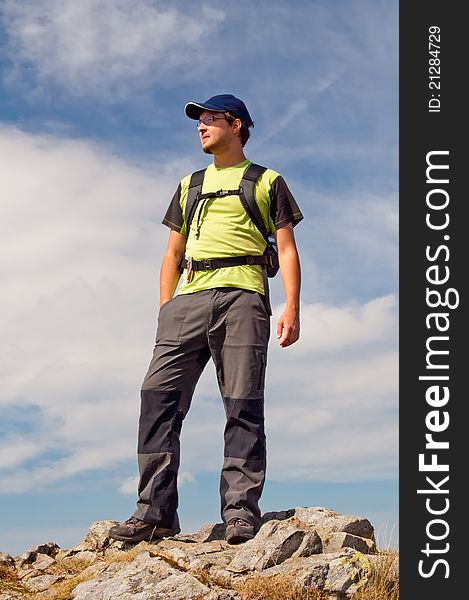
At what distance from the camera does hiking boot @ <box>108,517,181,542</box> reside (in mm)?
7809

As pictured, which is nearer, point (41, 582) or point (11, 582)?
point (41, 582)

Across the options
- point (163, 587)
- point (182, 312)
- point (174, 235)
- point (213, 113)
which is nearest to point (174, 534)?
point (163, 587)

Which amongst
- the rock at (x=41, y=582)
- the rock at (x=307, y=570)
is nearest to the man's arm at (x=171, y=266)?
the rock at (x=41, y=582)

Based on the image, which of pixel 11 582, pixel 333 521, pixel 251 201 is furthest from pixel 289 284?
pixel 11 582

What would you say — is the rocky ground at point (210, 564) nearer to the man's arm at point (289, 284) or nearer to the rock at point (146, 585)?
the rock at point (146, 585)

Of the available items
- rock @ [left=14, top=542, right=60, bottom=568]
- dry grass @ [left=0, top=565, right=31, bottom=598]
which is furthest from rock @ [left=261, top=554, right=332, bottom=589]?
rock @ [left=14, top=542, right=60, bottom=568]

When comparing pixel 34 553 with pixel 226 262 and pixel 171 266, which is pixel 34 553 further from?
pixel 226 262

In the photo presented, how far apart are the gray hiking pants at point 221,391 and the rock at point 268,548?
0.46m

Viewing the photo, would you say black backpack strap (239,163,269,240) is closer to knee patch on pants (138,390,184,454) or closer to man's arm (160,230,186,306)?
man's arm (160,230,186,306)

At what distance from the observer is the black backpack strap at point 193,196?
8.18m

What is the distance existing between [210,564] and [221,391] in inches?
69.0

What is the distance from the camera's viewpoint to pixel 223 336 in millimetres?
7848

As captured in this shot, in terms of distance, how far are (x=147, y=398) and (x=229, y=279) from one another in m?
1.43

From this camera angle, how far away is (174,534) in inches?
315
